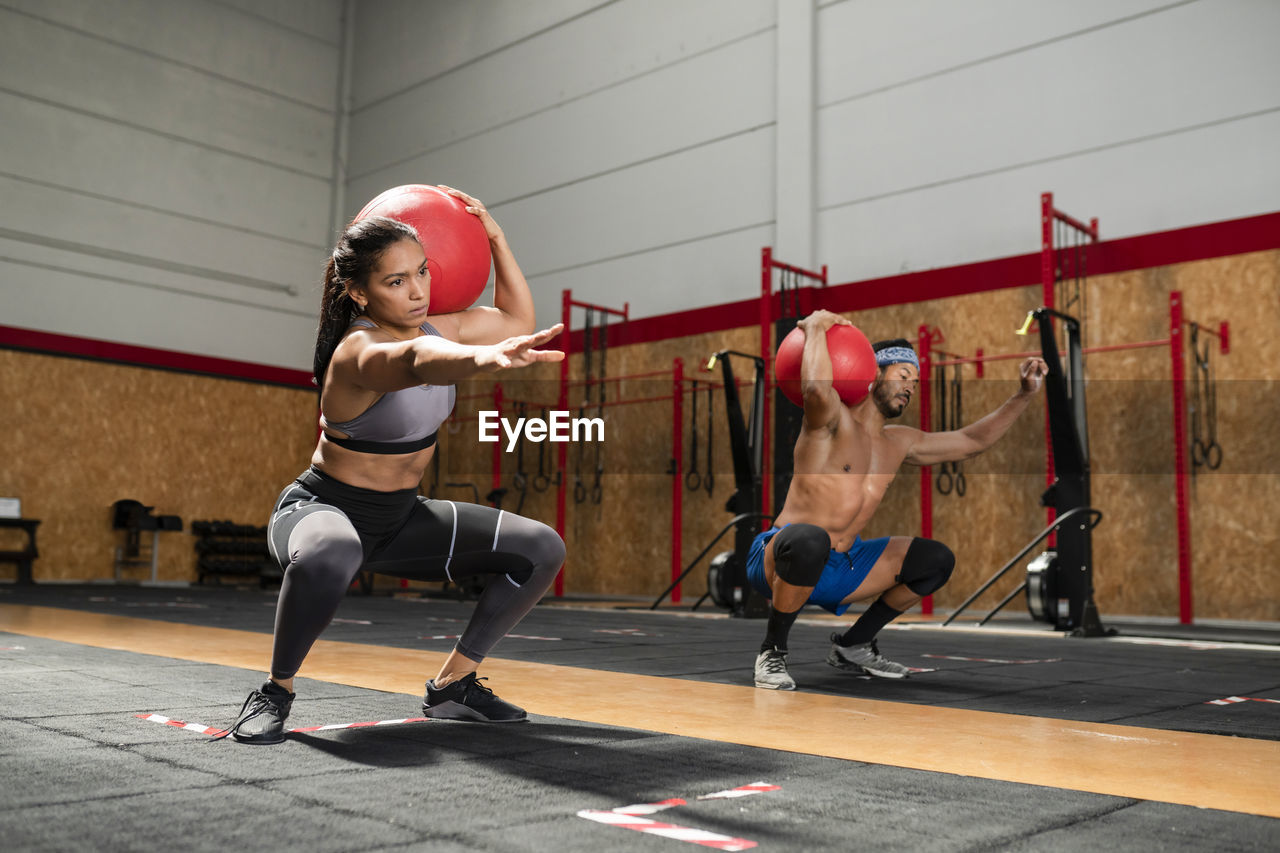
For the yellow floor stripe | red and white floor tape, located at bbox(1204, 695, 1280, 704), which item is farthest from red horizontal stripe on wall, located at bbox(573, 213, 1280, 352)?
the yellow floor stripe

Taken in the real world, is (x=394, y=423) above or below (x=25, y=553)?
above

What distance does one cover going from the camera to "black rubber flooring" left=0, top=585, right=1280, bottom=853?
4.57 ft

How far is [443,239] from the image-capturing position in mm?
2201

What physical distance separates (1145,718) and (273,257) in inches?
475

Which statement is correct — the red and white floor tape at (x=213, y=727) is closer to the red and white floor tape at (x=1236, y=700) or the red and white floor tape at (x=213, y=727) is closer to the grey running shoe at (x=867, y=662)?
the grey running shoe at (x=867, y=662)

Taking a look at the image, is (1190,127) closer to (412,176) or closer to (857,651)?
(857,651)

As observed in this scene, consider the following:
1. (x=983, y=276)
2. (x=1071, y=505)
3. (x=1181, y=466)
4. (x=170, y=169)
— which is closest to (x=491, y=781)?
(x=1071, y=505)

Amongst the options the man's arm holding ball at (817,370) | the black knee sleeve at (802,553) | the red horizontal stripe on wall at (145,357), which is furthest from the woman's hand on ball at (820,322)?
the red horizontal stripe on wall at (145,357)

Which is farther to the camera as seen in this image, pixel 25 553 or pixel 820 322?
pixel 25 553

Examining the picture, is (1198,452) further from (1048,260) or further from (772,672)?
(772,672)

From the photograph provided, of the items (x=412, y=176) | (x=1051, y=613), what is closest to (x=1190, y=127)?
(x=1051, y=613)

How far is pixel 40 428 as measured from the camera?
36.0ft

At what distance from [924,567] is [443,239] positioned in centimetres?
187

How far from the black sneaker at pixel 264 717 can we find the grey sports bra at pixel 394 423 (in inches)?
20.2
